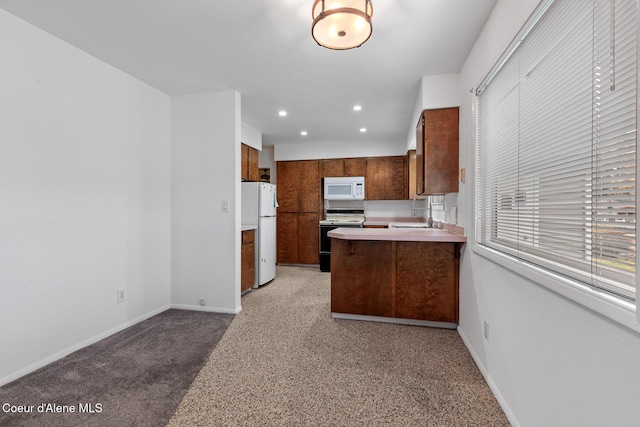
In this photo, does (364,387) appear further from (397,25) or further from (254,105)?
(254,105)

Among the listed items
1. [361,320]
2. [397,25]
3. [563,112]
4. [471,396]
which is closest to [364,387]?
[471,396]

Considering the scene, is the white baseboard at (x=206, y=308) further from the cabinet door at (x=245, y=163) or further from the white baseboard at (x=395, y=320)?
the cabinet door at (x=245, y=163)

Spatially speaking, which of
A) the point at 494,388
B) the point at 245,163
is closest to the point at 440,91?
the point at 494,388

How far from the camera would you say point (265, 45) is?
7.47 ft

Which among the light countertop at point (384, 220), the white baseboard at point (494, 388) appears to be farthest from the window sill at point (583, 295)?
the light countertop at point (384, 220)

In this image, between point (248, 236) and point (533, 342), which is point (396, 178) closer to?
point (248, 236)

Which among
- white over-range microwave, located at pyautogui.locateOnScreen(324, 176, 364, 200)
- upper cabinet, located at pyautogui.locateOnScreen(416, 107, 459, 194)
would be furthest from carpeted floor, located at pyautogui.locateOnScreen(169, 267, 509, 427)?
white over-range microwave, located at pyautogui.locateOnScreen(324, 176, 364, 200)

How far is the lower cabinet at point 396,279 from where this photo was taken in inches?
108

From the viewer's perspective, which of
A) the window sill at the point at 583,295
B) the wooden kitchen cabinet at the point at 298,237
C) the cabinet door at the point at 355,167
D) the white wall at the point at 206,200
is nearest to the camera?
the window sill at the point at 583,295

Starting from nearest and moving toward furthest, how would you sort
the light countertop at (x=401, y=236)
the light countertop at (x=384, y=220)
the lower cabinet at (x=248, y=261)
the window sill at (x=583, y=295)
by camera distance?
the window sill at (x=583, y=295), the light countertop at (x=401, y=236), the lower cabinet at (x=248, y=261), the light countertop at (x=384, y=220)

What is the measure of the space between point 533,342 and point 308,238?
4478 mm

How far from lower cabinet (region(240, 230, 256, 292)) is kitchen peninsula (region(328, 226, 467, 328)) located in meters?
1.36

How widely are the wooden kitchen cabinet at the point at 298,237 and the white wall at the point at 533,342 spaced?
3.43 m

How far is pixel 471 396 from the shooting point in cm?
176
